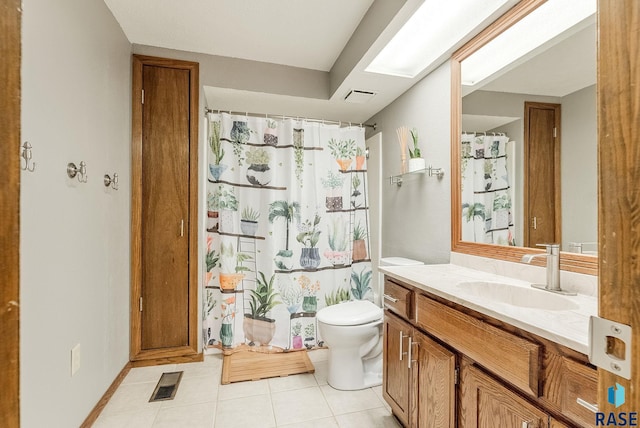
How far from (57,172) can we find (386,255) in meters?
2.34

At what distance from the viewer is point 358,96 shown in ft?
8.14

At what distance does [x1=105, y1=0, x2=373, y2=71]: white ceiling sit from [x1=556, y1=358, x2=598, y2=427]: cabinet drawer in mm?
1954

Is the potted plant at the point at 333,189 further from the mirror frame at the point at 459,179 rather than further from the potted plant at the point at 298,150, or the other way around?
the mirror frame at the point at 459,179

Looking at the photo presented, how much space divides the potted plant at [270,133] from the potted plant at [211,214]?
660 mm

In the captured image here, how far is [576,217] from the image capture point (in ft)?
4.00

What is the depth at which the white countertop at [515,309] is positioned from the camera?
2.51 ft

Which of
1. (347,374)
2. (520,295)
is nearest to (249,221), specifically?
(347,374)

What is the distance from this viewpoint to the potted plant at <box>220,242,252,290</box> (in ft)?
8.07

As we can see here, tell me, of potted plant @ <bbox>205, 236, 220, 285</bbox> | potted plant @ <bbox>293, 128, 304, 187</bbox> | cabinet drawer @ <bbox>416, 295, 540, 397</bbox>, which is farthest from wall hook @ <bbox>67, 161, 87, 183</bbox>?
cabinet drawer @ <bbox>416, 295, 540, 397</bbox>

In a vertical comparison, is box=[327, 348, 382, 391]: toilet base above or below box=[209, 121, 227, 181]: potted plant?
below

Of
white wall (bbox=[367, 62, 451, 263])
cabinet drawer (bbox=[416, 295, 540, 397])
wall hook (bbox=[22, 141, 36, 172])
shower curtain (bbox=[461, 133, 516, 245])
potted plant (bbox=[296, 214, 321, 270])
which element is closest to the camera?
cabinet drawer (bbox=[416, 295, 540, 397])

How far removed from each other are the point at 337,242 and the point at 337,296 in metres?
0.49

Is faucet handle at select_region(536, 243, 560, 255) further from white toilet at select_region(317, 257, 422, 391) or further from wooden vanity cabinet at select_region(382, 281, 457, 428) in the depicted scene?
white toilet at select_region(317, 257, 422, 391)

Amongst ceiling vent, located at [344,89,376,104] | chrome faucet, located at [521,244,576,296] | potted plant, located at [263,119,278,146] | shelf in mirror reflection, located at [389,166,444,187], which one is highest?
ceiling vent, located at [344,89,376,104]
